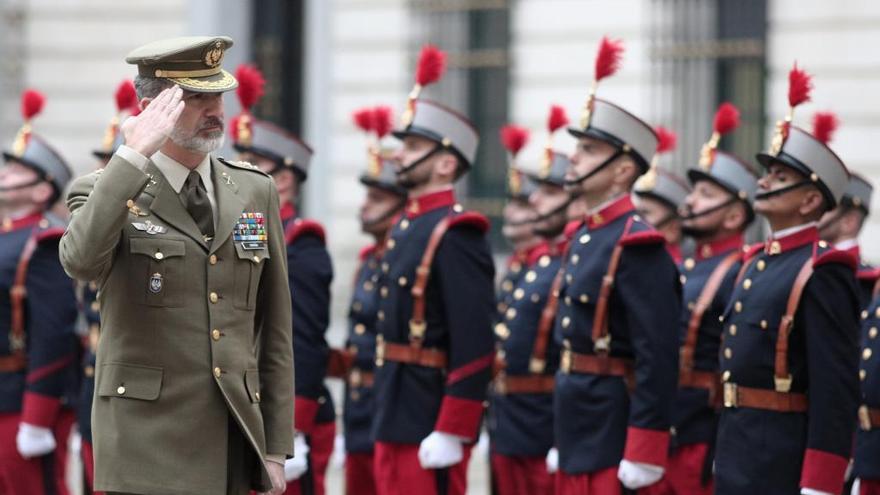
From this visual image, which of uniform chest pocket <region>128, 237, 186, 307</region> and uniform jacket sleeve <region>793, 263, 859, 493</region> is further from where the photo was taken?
uniform jacket sleeve <region>793, 263, 859, 493</region>

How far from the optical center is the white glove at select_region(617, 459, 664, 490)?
6414 millimetres

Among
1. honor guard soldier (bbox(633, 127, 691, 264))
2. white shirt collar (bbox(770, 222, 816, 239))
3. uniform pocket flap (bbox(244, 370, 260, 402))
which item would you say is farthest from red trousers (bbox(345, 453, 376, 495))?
uniform pocket flap (bbox(244, 370, 260, 402))

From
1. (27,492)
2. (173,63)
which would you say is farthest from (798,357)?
(27,492)

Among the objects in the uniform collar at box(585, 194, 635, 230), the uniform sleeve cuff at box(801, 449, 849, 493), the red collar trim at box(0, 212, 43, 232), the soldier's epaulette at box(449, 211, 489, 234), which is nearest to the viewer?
the uniform sleeve cuff at box(801, 449, 849, 493)

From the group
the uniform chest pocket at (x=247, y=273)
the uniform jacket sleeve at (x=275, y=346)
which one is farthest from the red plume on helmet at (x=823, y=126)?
the uniform chest pocket at (x=247, y=273)

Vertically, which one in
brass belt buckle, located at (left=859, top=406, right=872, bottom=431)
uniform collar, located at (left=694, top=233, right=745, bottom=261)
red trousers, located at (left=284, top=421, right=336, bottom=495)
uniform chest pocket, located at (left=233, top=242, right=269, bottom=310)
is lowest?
red trousers, located at (left=284, top=421, right=336, bottom=495)

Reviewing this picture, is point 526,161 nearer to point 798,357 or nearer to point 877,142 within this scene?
point 877,142

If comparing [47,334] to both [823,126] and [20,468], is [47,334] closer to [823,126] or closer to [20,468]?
[20,468]

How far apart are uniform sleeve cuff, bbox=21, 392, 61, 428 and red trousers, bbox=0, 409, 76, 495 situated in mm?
235

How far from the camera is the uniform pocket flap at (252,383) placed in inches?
191

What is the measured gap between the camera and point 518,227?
9.48 metres

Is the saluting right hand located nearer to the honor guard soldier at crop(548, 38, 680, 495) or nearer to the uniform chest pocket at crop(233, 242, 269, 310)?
the uniform chest pocket at crop(233, 242, 269, 310)

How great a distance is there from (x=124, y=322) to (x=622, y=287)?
2.41 metres

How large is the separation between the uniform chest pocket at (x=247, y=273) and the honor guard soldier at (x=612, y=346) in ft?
6.52
